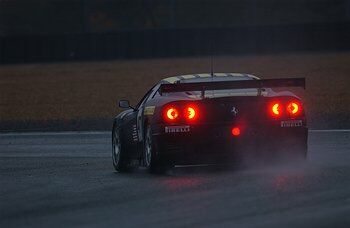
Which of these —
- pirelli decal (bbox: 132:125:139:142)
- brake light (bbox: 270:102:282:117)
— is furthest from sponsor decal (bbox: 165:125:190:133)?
pirelli decal (bbox: 132:125:139:142)

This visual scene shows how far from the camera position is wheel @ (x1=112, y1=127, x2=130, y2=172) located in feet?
40.0

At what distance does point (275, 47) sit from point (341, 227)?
129 feet

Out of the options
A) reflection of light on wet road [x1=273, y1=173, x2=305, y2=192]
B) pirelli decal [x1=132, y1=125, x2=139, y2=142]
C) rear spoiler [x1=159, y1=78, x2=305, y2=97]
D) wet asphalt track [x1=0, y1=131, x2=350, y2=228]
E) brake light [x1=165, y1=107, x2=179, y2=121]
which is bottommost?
wet asphalt track [x1=0, y1=131, x2=350, y2=228]

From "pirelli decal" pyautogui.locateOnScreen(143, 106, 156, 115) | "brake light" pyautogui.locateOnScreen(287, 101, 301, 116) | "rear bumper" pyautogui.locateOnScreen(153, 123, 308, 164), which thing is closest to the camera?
"rear bumper" pyautogui.locateOnScreen(153, 123, 308, 164)

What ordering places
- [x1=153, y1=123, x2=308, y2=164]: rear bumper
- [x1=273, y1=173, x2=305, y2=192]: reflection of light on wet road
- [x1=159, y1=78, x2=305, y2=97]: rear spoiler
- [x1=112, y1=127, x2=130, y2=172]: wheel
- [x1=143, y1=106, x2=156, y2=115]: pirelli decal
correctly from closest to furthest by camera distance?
1. [x1=273, y1=173, x2=305, y2=192]: reflection of light on wet road
2. [x1=153, y1=123, x2=308, y2=164]: rear bumper
3. [x1=159, y1=78, x2=305, y2=97]: rear spoiler
4. [x1=143, y1=106, x2=156, y2=115]: pirelli decal
5. [x1=112, y1=127, x2=130, y2=172]: wheel

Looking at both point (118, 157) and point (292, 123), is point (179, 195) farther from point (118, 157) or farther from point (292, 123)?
point (118, 157)

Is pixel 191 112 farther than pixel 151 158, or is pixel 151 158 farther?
pixel 151 158

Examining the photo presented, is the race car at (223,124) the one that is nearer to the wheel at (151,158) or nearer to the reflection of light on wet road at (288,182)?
the wheel at (151,158)

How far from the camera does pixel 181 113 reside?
10797 mm

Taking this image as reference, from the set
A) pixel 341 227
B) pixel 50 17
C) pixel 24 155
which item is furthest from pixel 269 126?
pixel 50 17

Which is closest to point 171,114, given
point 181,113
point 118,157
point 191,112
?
point 181,113

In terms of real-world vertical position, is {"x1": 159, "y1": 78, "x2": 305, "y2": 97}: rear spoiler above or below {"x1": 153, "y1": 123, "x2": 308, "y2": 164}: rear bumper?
above

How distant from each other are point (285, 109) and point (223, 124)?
70 centimetres

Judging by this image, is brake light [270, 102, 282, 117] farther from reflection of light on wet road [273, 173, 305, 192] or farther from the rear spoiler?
reflection of light on wet road [273, 173, 305, 192]
